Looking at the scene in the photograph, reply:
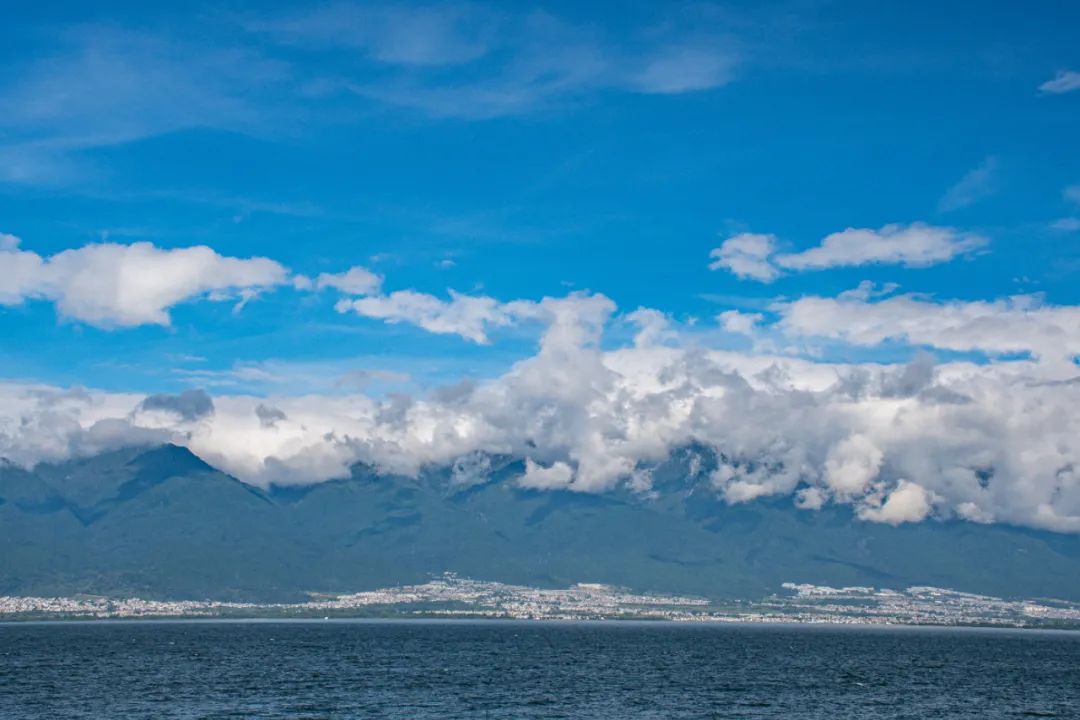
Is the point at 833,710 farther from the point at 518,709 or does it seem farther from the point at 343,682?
the point at 343,682

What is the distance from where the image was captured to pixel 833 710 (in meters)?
156

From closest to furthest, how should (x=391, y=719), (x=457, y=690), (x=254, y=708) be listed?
(x=391, y=719) → (x=254, y=708) → (x=457, y=690)

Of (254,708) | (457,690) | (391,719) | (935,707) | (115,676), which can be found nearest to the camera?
(391,719)

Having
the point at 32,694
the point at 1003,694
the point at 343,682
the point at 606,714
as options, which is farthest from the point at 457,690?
the point at 1003,694

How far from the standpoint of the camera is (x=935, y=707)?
162875mm

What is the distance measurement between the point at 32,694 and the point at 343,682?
45177mm

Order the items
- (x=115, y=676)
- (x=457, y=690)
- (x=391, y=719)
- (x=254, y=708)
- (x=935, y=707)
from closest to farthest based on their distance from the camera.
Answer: (x=391, y=719) → (x=254, y=708) → (x=935, y=707) → (x=457, y=690) → (x=115, y=676)

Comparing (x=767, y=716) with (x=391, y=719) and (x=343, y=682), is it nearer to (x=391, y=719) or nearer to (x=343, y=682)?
(x=391, y=719)

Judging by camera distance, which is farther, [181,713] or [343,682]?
[343,682]

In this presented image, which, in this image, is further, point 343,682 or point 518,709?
point 343,682

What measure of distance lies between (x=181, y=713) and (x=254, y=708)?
9072 mm

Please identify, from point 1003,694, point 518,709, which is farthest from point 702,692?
point 1003,694

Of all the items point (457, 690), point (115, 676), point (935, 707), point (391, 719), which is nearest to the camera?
point (391, 719)

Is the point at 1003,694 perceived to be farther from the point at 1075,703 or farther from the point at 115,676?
the point at 115,676
